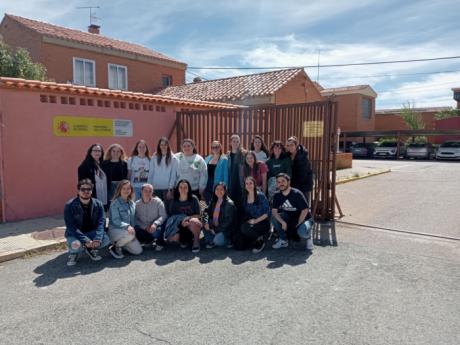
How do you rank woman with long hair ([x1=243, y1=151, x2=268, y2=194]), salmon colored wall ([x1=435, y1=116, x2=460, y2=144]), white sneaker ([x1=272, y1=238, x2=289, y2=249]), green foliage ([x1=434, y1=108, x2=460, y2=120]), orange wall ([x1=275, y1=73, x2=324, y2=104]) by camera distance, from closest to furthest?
white sneaker ([x1=272, y1=238, x2=289, y2=249]) < woman with long hair ([x1=243, y1=151, x2=268, y2=194]) < orange wall ([x1=275, y1=73, x2=324, y2=104]) < salmon colored wall ([x1=435, y1=116, x2=460, y2=144]) < green foliage ([x1=434, y1=108, x2=460, y2=120])

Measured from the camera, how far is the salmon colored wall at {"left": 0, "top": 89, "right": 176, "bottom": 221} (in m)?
7.15

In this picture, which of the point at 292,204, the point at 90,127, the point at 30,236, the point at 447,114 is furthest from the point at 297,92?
the point at 447,114

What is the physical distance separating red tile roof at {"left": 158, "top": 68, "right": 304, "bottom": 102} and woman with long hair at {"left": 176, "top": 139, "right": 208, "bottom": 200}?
10.2 m

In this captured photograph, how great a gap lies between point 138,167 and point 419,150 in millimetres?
27137

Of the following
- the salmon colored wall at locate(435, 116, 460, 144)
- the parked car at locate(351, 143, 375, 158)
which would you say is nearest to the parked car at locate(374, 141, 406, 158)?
the parked car at locate(351, 143, 375, 158)

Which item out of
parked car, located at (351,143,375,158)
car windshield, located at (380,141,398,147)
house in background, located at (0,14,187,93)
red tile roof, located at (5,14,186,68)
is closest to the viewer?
house in background, located at (0,14,187,93)

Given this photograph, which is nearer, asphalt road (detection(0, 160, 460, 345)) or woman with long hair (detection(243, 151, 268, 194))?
asphalt road (detection(0, 160, 460, 345))

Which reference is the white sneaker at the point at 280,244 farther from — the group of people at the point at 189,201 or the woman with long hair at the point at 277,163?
the woman with long hair at the point at 277,163

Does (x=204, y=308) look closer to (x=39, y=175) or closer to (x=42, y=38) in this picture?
(x=39, y=175)

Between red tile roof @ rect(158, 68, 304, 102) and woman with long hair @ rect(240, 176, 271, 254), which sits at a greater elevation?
red tile roof @ rect(158, 68, 304, 102)

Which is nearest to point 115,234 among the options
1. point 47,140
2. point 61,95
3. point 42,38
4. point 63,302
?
point 63,302

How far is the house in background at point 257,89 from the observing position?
16.5 m

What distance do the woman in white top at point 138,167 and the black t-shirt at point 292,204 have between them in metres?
2.45

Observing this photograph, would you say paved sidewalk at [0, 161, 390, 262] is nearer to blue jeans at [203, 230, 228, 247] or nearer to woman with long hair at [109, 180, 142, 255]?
woman with long hair at [109, 180, 142, 255]
